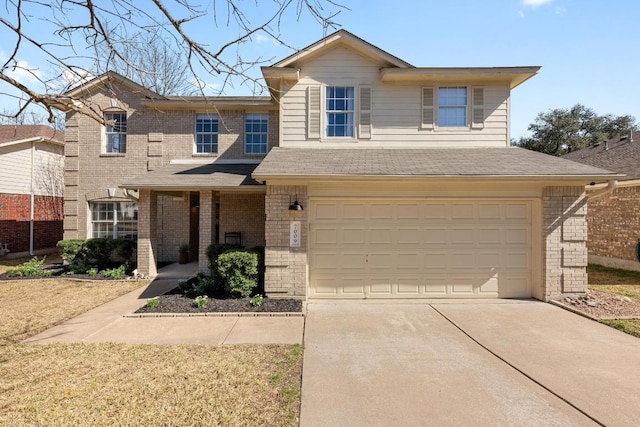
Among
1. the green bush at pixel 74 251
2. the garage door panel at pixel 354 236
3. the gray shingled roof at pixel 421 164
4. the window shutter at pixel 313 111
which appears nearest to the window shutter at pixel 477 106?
the gray shingled roof at pixel 421 164

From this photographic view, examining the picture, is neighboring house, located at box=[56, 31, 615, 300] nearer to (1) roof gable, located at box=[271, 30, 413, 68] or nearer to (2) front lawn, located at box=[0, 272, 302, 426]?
(1) roof gable, located at box=[271, 30, 413, 68]

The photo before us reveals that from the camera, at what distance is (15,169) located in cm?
1486

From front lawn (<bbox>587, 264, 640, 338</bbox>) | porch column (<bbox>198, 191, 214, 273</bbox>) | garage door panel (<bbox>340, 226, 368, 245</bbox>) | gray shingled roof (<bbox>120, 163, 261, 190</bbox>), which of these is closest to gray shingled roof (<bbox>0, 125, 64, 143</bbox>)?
gray shingled roof (<bbox>120, 163, 261, 190</bbox>)

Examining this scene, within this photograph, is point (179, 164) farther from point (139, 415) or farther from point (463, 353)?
point (463, 353)

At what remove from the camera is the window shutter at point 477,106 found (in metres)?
9.52

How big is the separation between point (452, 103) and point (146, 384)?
1001 cm

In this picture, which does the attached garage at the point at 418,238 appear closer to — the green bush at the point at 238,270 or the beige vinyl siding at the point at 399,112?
the green bush at the point at 238,270

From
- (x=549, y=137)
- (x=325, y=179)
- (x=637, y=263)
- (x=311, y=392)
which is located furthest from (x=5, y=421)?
(x=549, y=137)

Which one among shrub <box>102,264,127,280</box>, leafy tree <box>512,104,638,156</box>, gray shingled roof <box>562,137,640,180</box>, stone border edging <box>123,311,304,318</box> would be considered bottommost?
stone border edging <box>123,311,304,318</box>

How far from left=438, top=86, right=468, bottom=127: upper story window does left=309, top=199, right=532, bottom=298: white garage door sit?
3287mm

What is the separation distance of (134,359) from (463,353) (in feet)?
16.2

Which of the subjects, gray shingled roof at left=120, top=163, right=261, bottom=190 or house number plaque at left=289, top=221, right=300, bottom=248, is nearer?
house number plaque at left=289, top=221, right=300, bottom=248

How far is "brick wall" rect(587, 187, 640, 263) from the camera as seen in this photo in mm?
11258

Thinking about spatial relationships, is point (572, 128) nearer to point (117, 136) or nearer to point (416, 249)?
point (416, 249)
